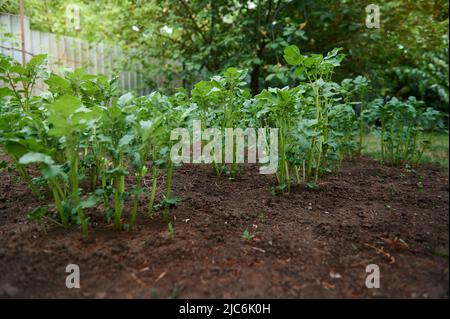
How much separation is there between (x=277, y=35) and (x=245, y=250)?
455 centimetres

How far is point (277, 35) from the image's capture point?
→ 5371 millimetres

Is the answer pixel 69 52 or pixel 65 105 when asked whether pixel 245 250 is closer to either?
pixel 65 105

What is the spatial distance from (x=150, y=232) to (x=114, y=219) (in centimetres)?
20

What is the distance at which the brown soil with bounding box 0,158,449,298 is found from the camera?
1.25 metres

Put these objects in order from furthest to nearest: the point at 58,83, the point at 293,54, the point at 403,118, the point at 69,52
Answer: the point at 69,52
the point at 403,118
the point at 293,54
the point at 58,83

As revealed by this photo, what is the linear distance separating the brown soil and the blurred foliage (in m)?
2.91

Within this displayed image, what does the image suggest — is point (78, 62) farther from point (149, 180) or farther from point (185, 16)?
point (149, 180)

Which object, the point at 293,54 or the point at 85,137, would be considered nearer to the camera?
the point at 85,137

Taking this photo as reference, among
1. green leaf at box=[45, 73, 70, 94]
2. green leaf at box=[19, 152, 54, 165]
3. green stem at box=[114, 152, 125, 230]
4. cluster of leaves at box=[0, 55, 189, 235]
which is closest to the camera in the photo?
green leaf at box=[19, 152, 54, 165]

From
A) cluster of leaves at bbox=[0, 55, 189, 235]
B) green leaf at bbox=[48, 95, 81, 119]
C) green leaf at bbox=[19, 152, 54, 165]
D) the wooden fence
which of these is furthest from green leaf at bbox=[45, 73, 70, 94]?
the wooden fence

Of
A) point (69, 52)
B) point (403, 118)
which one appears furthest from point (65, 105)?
point (69, 52)

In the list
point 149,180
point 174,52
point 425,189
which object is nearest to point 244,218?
point 149,180

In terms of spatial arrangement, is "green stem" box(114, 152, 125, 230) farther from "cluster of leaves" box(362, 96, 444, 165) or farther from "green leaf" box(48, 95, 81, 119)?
"cluster of leaves" box(362, 96, 444, 165)

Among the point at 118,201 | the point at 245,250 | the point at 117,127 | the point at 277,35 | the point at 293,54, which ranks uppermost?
the point at 277,35
